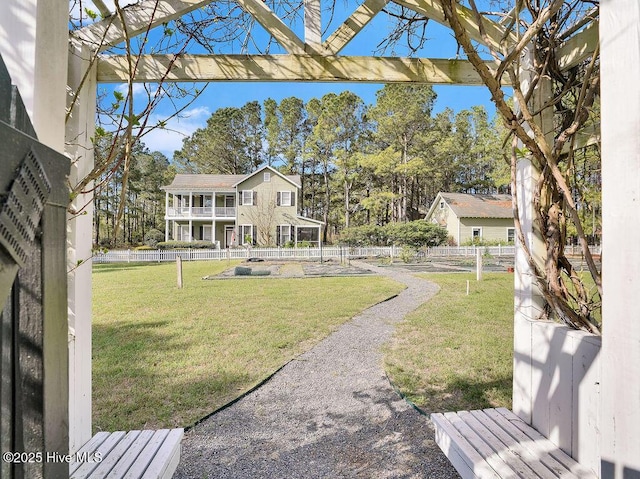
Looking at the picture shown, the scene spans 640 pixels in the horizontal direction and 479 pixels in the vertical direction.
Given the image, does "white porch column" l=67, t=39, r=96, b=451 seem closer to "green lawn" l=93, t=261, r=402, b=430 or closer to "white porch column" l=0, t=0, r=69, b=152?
"white porch column" l=0, t=0, r=69, b=152

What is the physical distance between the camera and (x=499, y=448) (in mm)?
1677

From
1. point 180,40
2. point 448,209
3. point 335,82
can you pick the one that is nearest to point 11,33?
point 180,40

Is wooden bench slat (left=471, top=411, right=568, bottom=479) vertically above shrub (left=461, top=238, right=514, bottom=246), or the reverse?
shrub (left=461, top=238, right=514, bottom=246)

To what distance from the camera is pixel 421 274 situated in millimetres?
12133

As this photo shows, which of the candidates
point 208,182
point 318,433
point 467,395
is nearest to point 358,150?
point 208,182

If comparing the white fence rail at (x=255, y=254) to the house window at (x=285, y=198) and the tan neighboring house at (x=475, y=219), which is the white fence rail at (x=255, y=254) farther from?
the house window at (x=285, y=198)

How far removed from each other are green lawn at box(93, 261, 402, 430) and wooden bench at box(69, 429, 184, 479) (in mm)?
845

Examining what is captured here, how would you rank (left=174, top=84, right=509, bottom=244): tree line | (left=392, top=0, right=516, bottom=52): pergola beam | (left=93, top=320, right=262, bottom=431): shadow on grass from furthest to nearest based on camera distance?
(left=174, top=84, right=509, bottom=244): tree line, (left=93, top=320, right=262, bottom=431): shadow on grass, (left=392, top=0, right=516, bottom=52): pergola beam

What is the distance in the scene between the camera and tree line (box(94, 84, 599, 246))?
25984 millimetres

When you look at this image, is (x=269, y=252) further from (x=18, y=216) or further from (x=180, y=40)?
(x=18, y=216)

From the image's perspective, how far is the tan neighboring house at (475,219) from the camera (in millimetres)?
23656

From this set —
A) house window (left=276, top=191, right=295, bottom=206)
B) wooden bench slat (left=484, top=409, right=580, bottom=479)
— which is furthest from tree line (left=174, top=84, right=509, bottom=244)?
wooden bench slat (left=484, top=409, right=580, bottom=479)

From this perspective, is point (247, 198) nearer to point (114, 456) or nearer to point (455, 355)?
point (455, 355)

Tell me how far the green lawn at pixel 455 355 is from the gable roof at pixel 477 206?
58.1 feet
